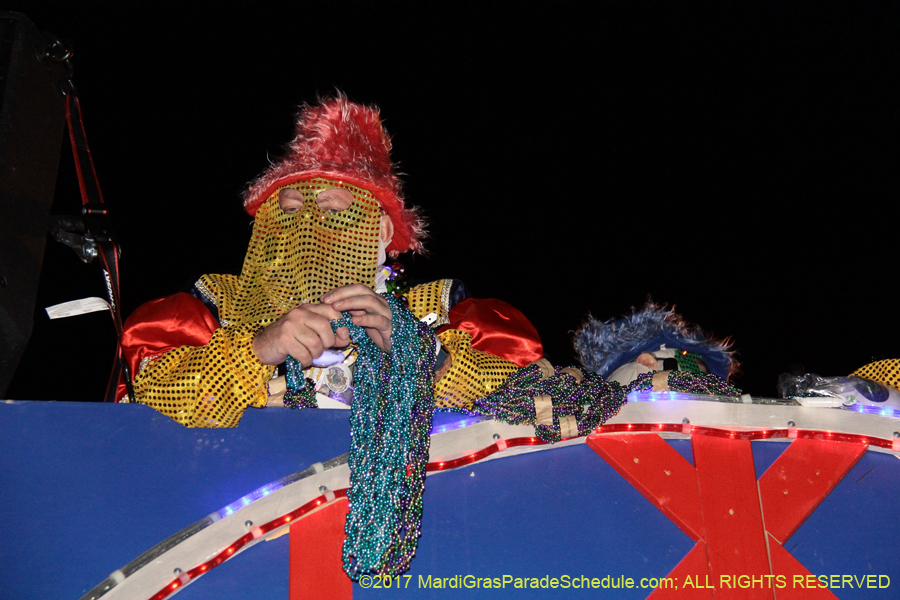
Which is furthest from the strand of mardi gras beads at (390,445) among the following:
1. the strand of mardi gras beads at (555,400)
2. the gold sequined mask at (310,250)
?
the gold sequined mask at (310,250)

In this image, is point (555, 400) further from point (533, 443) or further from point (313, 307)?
point (313, 307)

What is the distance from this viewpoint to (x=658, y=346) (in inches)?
90.7

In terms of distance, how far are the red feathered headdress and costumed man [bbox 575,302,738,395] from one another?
715 mm

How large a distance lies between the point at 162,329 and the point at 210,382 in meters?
0.33

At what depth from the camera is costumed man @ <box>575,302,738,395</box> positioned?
2.27 meters

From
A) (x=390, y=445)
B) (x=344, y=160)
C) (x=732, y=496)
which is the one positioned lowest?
(x=732, y=496)

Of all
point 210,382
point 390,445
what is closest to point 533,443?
point 390,445

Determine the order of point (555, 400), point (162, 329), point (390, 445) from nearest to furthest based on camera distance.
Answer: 1. point (390, 445)
2. point (555, 400)
3. point (162, 329)

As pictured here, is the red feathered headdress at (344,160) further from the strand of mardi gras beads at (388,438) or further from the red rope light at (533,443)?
the red rope light at (533,443)

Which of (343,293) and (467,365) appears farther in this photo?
(467,365)

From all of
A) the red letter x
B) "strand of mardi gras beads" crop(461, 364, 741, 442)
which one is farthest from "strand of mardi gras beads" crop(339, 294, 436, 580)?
the red letter x

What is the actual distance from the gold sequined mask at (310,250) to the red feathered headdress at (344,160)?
4 centimetres

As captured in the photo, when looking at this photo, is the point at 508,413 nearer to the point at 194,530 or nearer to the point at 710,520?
the point at 710,520

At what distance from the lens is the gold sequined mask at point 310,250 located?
1811 mm
